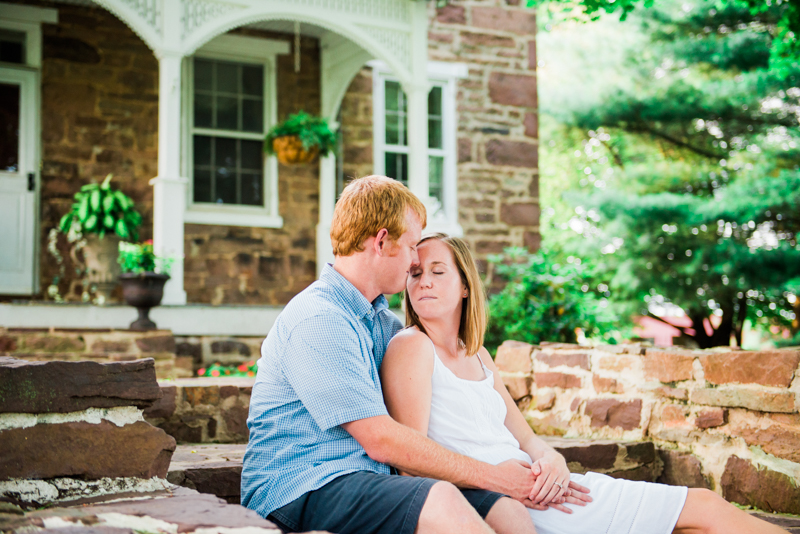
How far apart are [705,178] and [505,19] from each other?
16.6ft

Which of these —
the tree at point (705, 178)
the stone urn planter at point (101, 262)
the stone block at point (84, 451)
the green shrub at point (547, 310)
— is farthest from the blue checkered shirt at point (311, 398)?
the tree at point (705, 178)

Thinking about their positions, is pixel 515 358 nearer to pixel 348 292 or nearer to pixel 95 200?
pixel 348 292

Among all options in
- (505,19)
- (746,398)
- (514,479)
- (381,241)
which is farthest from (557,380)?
(505,19)

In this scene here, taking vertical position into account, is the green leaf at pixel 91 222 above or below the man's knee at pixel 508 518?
above

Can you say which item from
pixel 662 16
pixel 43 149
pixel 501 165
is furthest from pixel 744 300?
pixel 43 149

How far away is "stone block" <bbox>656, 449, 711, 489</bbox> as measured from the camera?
3.19 meters

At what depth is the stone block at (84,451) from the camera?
1.78 m

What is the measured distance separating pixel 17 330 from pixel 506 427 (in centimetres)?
387

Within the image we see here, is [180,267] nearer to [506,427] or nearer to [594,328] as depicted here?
[594,328]

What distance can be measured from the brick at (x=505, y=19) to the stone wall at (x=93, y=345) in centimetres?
492

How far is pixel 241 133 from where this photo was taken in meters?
7.45

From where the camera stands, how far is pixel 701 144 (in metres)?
11.9

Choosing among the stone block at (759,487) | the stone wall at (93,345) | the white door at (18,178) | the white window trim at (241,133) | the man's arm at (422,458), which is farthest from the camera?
the white window trim at (241,133)

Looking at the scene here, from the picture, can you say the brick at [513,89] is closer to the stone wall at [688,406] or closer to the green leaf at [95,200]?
the green leaf at [95,200]
